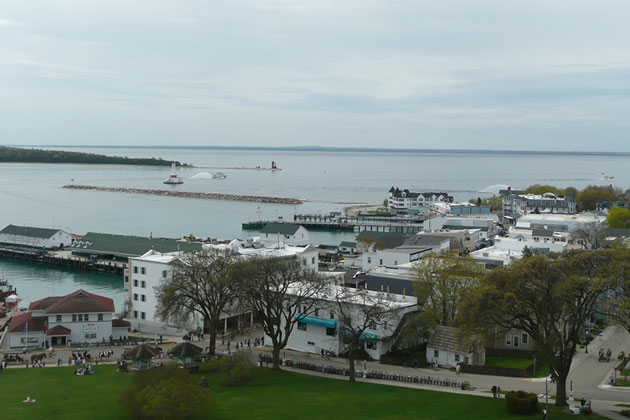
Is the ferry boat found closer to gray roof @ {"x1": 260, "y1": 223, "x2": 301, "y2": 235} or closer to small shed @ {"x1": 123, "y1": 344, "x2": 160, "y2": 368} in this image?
small shed @ {"x1": 123, "y1": 344, "x2": 160, "y2": 368}

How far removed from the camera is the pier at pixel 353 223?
106037 mm

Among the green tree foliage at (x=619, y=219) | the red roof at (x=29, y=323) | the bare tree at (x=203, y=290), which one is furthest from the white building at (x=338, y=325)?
the green tree foliage at (x=619, y=219)

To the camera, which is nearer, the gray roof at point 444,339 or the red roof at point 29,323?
the gray roof at point 444,339

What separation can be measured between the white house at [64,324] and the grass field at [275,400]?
8.08m

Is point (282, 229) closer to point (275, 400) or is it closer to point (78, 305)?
point (78, 305)

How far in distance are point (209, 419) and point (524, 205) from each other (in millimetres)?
97571

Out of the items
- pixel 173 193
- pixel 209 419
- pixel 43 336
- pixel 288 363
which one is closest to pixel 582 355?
pixel 288 363

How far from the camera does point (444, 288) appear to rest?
34.8 m

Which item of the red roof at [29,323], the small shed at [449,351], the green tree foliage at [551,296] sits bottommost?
the red roof at [29,323]

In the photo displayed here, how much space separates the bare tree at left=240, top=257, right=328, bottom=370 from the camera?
101ft

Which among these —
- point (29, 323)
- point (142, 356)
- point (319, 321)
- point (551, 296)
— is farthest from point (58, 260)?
point (551, 296)

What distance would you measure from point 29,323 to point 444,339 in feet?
80.9

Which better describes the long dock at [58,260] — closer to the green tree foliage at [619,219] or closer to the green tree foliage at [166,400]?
the green tree foliage at [166,400]

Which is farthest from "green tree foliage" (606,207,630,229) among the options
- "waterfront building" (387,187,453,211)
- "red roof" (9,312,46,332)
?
"red roof" (9,312,46,332)
